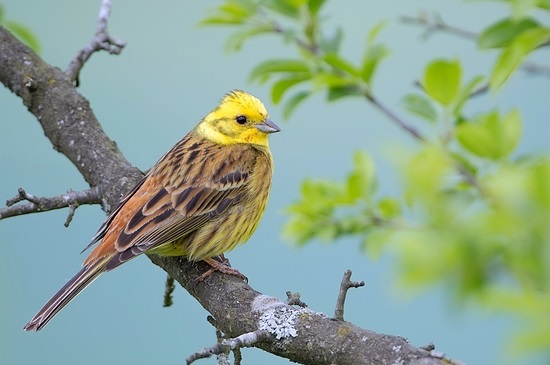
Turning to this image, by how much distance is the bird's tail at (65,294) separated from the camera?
3.47m

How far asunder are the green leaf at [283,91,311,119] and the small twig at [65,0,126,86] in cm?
320

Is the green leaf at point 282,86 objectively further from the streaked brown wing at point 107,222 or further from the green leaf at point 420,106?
the streaked brown wing at point 107,222

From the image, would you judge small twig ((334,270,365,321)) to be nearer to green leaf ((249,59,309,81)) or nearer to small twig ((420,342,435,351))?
small twig ((420,342,435,351))

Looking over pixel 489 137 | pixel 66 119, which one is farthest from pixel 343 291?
pixel 66 119

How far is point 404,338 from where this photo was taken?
2.53m

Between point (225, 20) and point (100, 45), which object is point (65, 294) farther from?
point (225, 20)

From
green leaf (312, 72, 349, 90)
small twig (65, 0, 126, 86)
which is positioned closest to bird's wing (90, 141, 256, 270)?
small twig (65, 0, 126, 86)

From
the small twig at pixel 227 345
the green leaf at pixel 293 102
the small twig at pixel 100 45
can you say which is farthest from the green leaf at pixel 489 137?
the small twig at pixel 100 45

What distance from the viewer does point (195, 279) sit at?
357 centimetres

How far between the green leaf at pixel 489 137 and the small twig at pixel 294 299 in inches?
81.2

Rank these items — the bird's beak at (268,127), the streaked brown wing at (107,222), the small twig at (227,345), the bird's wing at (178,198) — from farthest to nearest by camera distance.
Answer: the bird's beak at (268,127) < the streaked brown wing at (107,222) < the bird's wing at (178,198) < the small twig at (227,345)

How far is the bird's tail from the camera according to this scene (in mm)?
3475

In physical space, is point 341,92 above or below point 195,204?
below

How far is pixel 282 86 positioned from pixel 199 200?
8.38 ft
